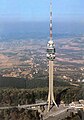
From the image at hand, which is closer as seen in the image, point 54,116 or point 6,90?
point 54,116

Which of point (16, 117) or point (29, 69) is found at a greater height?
point (16, 117)

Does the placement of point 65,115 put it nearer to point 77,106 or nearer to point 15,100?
point 77,106

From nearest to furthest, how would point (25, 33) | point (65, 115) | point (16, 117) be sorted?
point (16, 117), point (65, 115), point (25, 33)

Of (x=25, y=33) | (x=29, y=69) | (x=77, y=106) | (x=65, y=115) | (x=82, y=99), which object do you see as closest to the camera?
(x=65, y=115)

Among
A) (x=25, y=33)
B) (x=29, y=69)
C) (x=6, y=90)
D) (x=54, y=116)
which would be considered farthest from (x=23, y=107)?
(x=25, y=33)

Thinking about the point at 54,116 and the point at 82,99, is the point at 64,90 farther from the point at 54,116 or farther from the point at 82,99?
the point at 54,116

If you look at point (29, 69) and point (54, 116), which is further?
point (29, 69)

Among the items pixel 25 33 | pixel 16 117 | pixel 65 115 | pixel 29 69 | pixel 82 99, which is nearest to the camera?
pixel 16 117

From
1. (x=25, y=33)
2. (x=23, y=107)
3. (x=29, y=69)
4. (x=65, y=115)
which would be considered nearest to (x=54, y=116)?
(x=65, y=115)

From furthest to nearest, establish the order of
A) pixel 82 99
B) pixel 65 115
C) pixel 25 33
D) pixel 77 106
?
pixel 25 33 < pixel 82 99 < pixel 77 106 < pixel 65 115
